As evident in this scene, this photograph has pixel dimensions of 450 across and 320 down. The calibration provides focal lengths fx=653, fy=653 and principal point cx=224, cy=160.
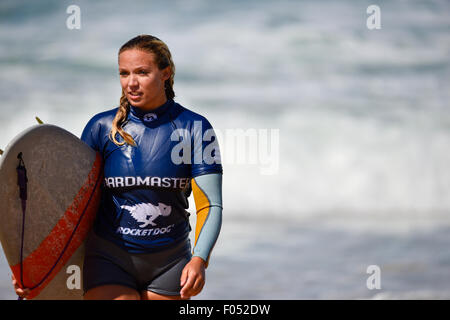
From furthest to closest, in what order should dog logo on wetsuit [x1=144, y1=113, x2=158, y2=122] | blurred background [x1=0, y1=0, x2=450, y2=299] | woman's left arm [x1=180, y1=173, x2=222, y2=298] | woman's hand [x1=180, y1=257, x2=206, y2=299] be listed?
blurred background [x1=0, y1=0, x2=450, y2=299]
dog logo on wetsuit [x1=144, y1=113, x2=158, y2=122]
woman's left arm [x1=180, y1=173, x2=222, y2=298]
woman's hand [x1=180, y1=257, x2=206, y2=299]

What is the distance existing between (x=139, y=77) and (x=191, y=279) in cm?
93

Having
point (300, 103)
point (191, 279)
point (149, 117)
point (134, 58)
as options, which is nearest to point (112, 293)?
point (191, 279)

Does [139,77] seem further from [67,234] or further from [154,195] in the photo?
[67,234]

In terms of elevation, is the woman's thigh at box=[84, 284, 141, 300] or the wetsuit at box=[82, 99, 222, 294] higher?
the wetsuit at box=[82, 99, 222, 294]

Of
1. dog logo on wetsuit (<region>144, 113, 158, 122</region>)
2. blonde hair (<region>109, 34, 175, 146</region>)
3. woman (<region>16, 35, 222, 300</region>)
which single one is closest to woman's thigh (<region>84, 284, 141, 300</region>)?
woman (<region>16, 35, 222, 300</region>)

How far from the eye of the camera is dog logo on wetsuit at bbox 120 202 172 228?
9.52ft

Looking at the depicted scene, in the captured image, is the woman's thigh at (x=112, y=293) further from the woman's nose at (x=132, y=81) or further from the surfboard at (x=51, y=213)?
the woman's nose at (x=132, y=81)

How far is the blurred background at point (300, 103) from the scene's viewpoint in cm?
927

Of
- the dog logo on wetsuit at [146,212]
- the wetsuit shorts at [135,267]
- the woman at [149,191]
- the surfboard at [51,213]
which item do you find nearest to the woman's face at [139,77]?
the woman at [149,191]

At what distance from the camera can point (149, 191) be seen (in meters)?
2.91

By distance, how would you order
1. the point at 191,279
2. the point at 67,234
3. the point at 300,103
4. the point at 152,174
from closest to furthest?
the point at 191,279, the point at 152,174, the point at 67,234, the point at 300,103

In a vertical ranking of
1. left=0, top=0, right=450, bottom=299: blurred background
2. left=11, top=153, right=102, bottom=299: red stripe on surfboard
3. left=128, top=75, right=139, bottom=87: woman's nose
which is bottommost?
left=11, top=153, right=102, bottom=299: red stripe on surfboard

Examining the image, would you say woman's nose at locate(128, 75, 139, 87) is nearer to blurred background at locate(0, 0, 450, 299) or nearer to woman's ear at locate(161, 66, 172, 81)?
woman's ear at locate(161, 66, 172, 81)
